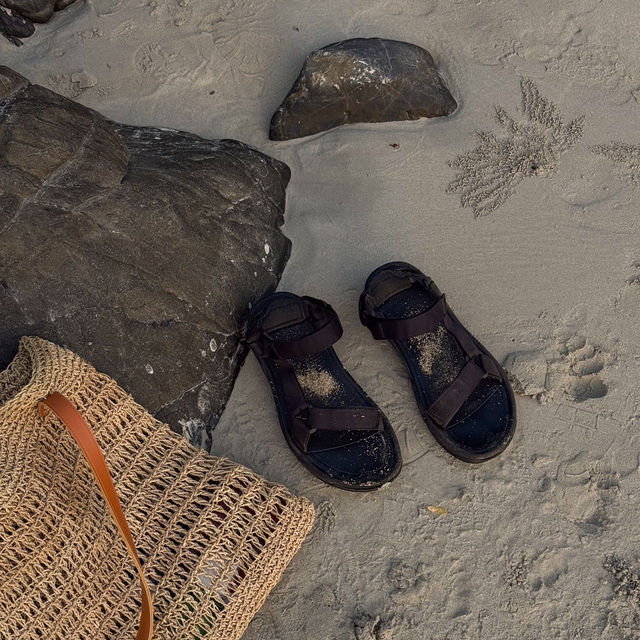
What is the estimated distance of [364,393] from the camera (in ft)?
9.29

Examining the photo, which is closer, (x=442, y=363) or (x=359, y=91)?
(x=442, y=363)

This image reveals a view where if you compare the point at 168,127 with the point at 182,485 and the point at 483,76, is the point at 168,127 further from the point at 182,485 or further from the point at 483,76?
the point at 182,485

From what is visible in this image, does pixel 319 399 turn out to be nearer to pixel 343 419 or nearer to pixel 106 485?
pixel 343 419

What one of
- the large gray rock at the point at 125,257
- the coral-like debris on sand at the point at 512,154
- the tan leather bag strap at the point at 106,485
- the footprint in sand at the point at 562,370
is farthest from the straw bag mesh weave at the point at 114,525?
the coral-like debris on sand at the point at 512,154

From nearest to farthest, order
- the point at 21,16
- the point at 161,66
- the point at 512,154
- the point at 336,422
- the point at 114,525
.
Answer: the point at 114,525 < the point at 336,422 < the point at 512,154 < the point at 161,66 < the point at 21,16

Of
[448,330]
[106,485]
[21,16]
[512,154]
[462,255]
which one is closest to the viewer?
[106,485]

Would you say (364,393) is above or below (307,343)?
below

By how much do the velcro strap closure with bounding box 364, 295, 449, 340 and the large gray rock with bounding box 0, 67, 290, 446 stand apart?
591 millimetres

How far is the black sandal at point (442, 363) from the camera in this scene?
8.71 ft

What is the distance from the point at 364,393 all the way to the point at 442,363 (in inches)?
14.1

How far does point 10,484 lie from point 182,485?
552mm

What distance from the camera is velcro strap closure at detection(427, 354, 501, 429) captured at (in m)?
2.67

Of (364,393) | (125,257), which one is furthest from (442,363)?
(125,257)

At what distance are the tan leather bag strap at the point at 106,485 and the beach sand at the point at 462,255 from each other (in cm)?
53
